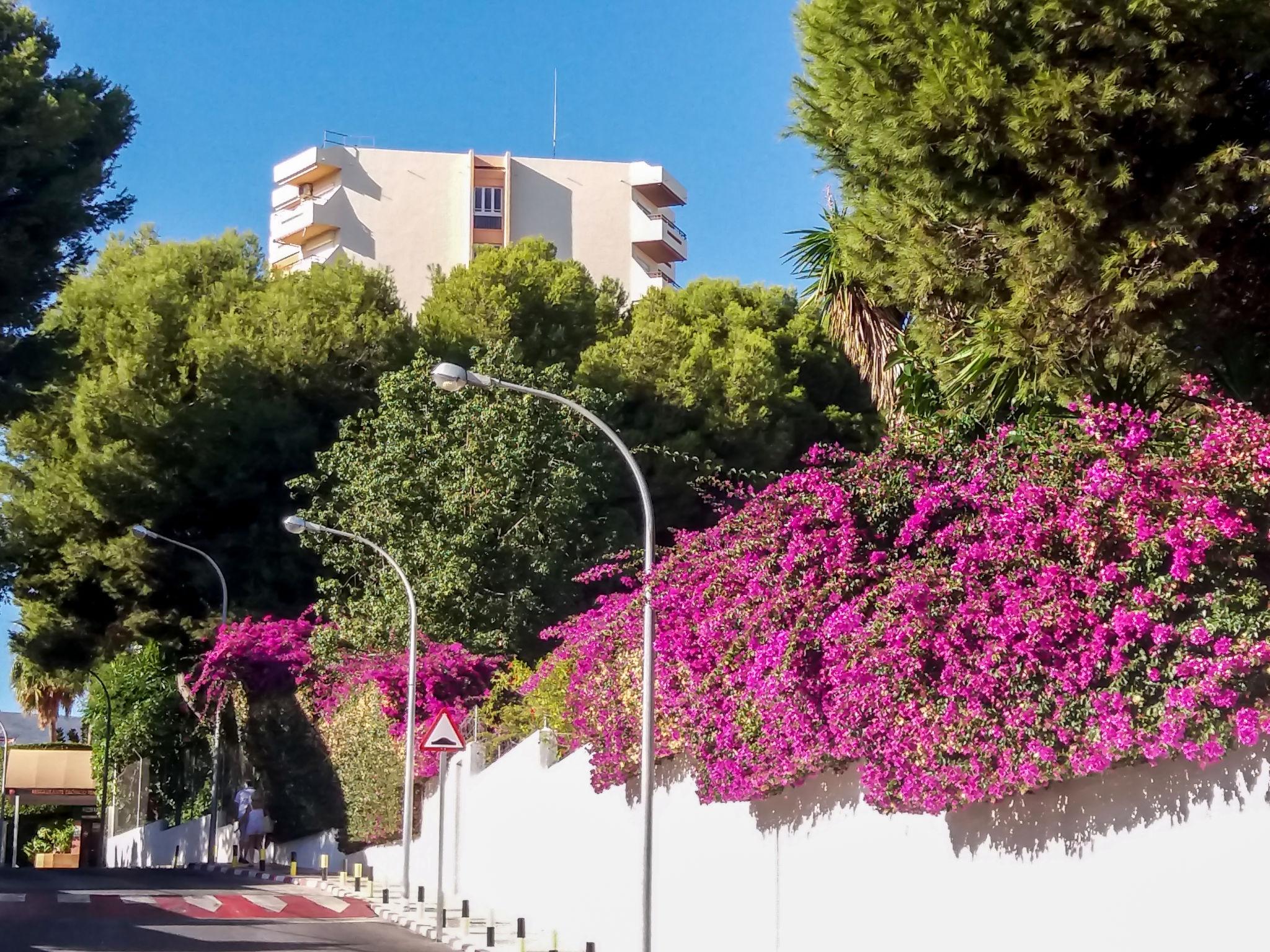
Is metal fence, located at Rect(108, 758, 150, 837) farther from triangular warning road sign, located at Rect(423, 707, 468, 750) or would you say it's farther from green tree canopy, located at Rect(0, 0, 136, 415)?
triangular warning road sign, located at Rect(423, 707, 468, 750)

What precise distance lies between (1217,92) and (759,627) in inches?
232

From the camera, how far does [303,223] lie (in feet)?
203

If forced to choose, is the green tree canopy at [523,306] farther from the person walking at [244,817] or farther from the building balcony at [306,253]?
the building balcony at [306,253]

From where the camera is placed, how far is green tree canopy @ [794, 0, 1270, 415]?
1209 cm

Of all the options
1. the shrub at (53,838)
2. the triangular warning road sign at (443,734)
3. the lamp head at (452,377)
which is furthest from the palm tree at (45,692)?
the lamp head at (452,377)

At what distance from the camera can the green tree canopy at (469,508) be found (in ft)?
98.9

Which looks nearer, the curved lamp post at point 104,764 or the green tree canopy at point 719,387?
the green tree canopy at point 719,387

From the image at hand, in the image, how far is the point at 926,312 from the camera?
47.2 ft

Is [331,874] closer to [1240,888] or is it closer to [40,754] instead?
[1240,888]

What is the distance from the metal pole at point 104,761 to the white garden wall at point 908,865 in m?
30.8

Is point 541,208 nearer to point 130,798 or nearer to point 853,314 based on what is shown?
point 130,798

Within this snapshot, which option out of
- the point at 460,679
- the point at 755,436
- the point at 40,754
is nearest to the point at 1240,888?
the point at 460,679

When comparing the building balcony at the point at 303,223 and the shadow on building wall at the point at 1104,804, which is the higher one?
the building balcony at the point at 303,223

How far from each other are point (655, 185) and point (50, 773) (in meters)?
33.5
